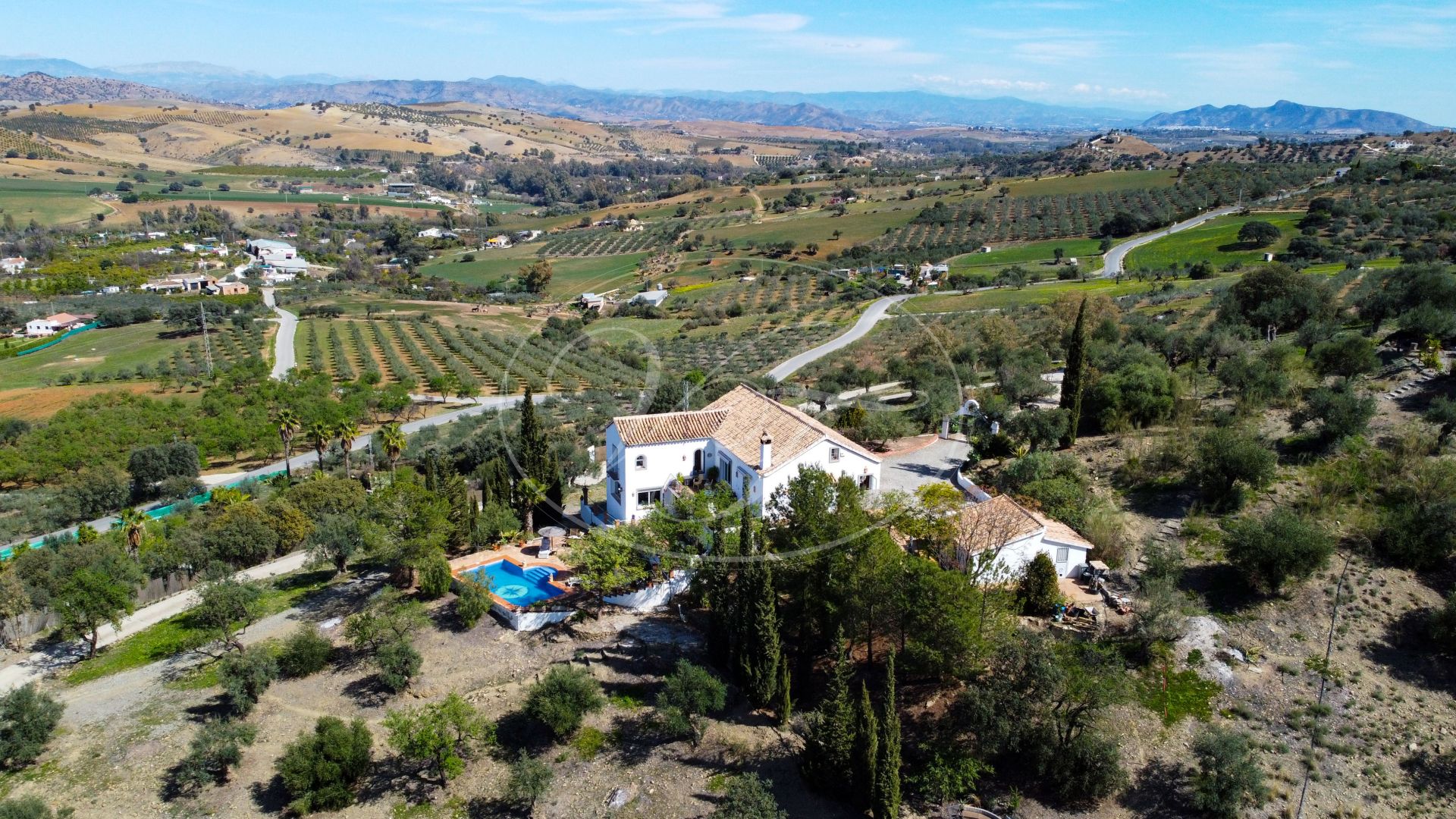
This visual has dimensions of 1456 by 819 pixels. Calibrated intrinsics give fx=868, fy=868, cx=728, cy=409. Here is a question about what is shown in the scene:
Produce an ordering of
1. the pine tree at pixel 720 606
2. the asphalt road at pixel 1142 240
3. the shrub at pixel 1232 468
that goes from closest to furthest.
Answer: the pine tree at pixel 720 606 < the shrub at pixel 1232 468 < the asphalt road at pixel 1142 240

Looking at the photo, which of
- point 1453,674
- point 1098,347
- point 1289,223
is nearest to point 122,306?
point 1098,347

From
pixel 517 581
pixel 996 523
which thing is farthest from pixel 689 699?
pixel 996 523

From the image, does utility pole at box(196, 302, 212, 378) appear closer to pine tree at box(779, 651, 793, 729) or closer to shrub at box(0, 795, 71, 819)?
shrub at box(0, 795, 71, 819)

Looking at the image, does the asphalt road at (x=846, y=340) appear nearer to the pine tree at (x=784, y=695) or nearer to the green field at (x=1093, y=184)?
the pine tree at (x=784, y=695)

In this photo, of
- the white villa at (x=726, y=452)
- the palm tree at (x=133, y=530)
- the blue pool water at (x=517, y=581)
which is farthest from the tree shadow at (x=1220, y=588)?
the palm tree at (x=133, y=530)

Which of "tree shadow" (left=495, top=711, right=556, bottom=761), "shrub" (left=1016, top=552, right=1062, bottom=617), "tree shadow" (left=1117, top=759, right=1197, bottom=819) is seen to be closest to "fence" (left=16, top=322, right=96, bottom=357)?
"tree shadow" (left=495, top=711, right=556, bottom=761)

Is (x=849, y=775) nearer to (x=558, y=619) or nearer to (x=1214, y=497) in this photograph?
(x=558, y=619)
